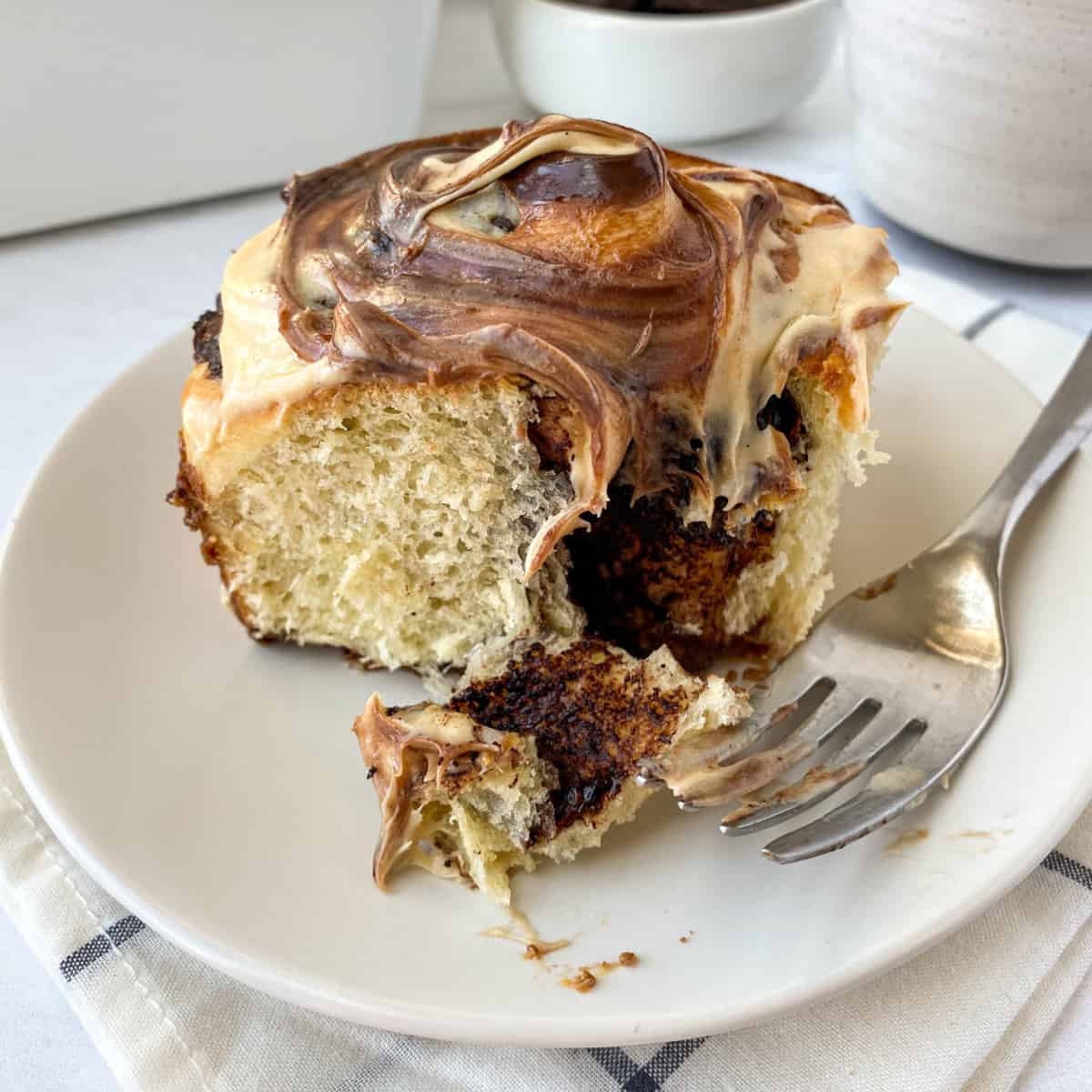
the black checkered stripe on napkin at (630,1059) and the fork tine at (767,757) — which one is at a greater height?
the fork tine at (767,757)

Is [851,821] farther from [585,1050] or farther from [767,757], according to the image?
[585,1050]

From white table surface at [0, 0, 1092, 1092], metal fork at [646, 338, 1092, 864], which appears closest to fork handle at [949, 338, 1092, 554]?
metal fork at [646, 338, 1092, 864]

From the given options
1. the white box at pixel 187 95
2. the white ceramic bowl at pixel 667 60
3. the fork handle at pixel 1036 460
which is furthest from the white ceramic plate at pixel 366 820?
the white ceramic bowl at pixel 667 60

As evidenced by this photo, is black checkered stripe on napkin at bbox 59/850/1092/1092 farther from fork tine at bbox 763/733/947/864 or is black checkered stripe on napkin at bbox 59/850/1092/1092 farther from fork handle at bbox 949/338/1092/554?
fork handle at bbox 949/338/1092/554

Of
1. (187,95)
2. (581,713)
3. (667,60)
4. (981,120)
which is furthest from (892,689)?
(187,95)

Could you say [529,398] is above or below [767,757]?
above

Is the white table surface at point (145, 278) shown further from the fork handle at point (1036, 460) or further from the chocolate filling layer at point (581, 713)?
the chocolate filling layer at point (581, 713)

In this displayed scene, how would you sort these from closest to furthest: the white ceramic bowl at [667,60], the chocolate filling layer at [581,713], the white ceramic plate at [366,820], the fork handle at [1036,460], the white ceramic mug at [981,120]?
the white ceramic plate at [366,820] → the chocolate filling layer at [581,713] → the fork handle at [1036,460] → the white ceramic mug at [981,120] → the white ceramic bowl at [667,60]
